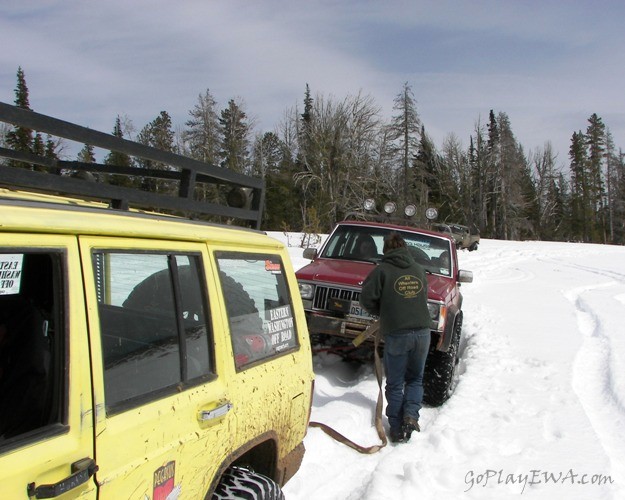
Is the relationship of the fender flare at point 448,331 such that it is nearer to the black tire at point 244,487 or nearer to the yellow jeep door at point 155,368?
the black tire at point 244,487

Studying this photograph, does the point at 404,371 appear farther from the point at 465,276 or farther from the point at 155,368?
the point at 155,368

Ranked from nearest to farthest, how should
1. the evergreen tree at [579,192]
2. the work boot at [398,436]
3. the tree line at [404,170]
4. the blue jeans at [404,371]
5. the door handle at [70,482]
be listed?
the door handle at [70,482] → the work boot at [398,436] → the blue jeans at [404,371] → the tree line at [404,170] → the evergreen tree at [579,192]

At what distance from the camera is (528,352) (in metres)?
7.49

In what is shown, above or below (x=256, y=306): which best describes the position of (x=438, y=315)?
below

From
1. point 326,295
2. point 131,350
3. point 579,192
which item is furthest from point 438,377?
point 579,192

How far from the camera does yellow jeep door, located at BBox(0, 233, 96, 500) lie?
1.52 m

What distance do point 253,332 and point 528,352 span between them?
5892mm

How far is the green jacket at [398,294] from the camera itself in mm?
4820

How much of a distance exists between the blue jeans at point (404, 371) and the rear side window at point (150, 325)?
2.87m

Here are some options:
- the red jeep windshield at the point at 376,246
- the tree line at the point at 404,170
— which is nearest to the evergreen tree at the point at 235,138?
the tree line at the point at 404,170

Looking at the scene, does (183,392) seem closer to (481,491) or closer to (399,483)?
(399,483)

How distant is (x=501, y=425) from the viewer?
5.02m

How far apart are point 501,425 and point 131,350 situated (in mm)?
4069

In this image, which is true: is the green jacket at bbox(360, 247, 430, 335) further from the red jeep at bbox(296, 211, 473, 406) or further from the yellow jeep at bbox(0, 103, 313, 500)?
the yellow jeep at bbox(0, 103, 313, 500)
